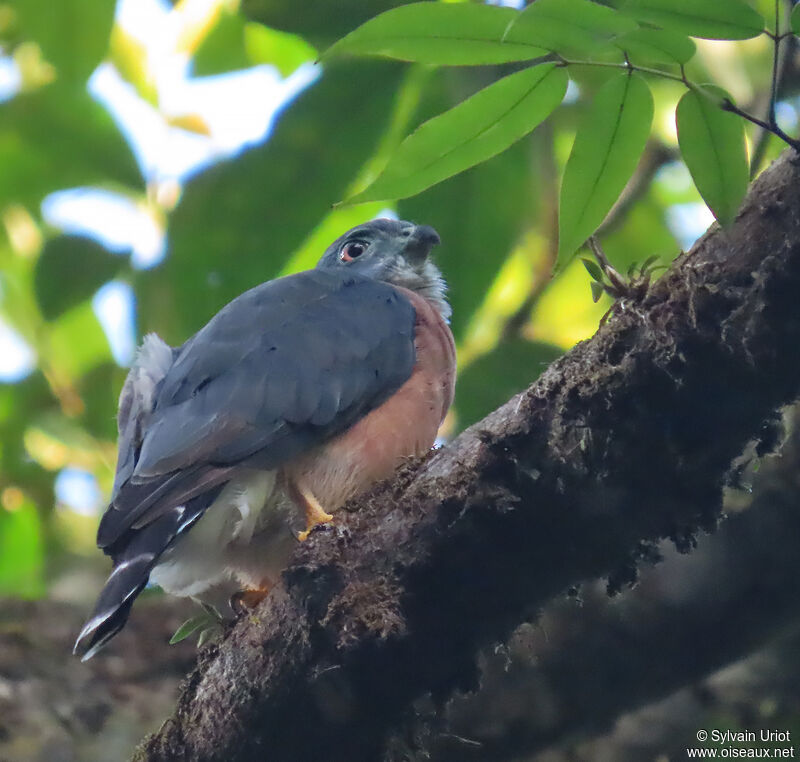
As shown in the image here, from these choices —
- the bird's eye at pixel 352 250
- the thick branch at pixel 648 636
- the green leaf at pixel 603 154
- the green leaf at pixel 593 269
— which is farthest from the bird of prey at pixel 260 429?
the green leaf at pixel 603 154

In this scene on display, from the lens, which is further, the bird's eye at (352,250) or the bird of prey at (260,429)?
the bird's eye at (352,250)

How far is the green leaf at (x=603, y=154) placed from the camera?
102 inches

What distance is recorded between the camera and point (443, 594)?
300 cm

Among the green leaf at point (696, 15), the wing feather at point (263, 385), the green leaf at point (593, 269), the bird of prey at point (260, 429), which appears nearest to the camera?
→ the green leaf at point (696, 15)

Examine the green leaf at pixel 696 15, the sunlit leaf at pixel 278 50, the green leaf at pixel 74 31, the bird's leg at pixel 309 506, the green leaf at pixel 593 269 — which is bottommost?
the bird's leg at pixel 309 506

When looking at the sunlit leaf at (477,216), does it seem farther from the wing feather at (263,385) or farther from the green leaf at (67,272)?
the green leaf at (67,272)

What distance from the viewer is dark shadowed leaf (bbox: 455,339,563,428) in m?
4.84

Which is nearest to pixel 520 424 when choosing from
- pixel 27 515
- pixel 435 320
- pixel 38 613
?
pixel 435 320

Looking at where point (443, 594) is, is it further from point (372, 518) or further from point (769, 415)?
point (769, 415)

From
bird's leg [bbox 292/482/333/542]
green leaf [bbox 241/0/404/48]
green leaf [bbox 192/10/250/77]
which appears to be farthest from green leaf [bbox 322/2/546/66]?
green leaf [bbox 192/10/250/77]

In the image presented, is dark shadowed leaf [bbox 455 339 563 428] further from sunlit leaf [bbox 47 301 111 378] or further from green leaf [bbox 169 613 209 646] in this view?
sunlit leaf [bbox 47 301 111 378]

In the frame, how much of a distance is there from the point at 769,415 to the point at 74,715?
3.87 meters

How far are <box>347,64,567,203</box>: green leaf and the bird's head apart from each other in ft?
8.60

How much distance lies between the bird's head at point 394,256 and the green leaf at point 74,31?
161 centimetres
